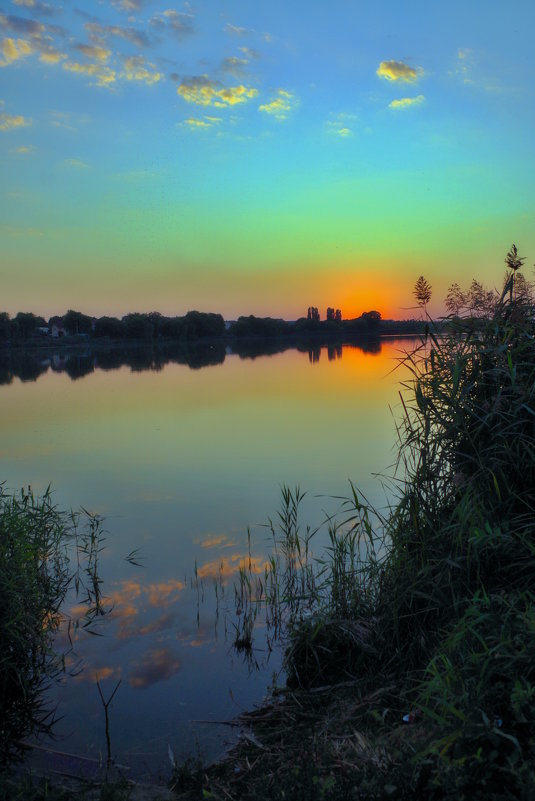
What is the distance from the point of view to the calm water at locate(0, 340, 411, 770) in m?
4.97

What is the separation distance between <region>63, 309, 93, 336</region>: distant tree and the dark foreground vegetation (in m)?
106

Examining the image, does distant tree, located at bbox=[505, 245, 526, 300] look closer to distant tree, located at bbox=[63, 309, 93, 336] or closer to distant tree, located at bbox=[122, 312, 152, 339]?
distant tree, located at bbox=[122, 312, 152, 339]

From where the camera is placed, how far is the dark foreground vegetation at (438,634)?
264 centimetres

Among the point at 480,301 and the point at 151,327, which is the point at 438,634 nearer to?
the point at 480,301

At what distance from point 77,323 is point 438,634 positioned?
4333 inches

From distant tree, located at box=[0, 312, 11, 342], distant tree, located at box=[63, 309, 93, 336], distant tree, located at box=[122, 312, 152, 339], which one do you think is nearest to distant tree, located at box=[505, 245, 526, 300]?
distant tree, located at box=[0, 312, 11, 342]

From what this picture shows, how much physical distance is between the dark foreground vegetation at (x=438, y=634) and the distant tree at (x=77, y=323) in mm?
106265

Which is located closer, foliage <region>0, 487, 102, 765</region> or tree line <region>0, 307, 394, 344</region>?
foliage <region>0, 487, 102, 765</region>

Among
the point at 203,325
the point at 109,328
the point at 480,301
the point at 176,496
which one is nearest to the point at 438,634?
the point at 480,301

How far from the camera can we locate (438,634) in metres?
4.11

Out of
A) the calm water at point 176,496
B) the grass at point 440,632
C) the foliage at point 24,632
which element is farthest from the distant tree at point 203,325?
the grass at point 440,632

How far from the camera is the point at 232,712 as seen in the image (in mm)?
4812

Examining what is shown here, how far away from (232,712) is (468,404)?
3130 millimetres

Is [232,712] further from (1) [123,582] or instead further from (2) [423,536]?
(1) [123,582]
